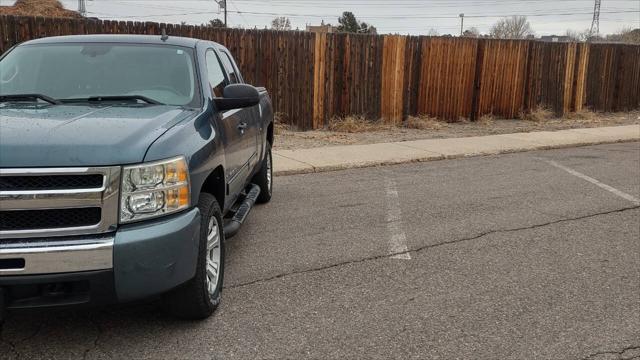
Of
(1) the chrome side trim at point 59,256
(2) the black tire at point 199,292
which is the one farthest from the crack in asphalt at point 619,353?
(1) the chrome side trim at point 59,256

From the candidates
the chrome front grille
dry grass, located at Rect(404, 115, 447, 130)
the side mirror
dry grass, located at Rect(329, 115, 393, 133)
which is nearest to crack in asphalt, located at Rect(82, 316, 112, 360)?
the chrome front grille

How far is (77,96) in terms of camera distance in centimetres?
420

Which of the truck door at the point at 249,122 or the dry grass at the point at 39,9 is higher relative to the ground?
the dry grass at the point at 39,9

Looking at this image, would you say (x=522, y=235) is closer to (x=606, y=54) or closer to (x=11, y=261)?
(x=11, y=261)

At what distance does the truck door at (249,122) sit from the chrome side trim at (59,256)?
2.34 m

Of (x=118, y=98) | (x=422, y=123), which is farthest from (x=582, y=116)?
(x=118, y=98)

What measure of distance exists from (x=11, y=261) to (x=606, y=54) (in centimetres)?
1960

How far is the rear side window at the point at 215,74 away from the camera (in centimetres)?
483

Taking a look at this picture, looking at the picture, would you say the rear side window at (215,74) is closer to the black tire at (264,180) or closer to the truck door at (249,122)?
the truck door at (249,122)

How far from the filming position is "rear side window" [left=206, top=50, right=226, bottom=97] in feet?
15.8

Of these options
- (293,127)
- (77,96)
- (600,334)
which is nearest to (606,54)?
(293,127)

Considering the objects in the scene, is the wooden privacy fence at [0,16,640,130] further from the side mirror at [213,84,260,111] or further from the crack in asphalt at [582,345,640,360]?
the crack in asphalt at [582,345,640,360]

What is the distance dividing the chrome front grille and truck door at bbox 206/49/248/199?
138cm

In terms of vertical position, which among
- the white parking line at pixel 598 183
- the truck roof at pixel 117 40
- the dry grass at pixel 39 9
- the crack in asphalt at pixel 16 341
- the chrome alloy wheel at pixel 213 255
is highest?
the dry grass at pixel 39 9
